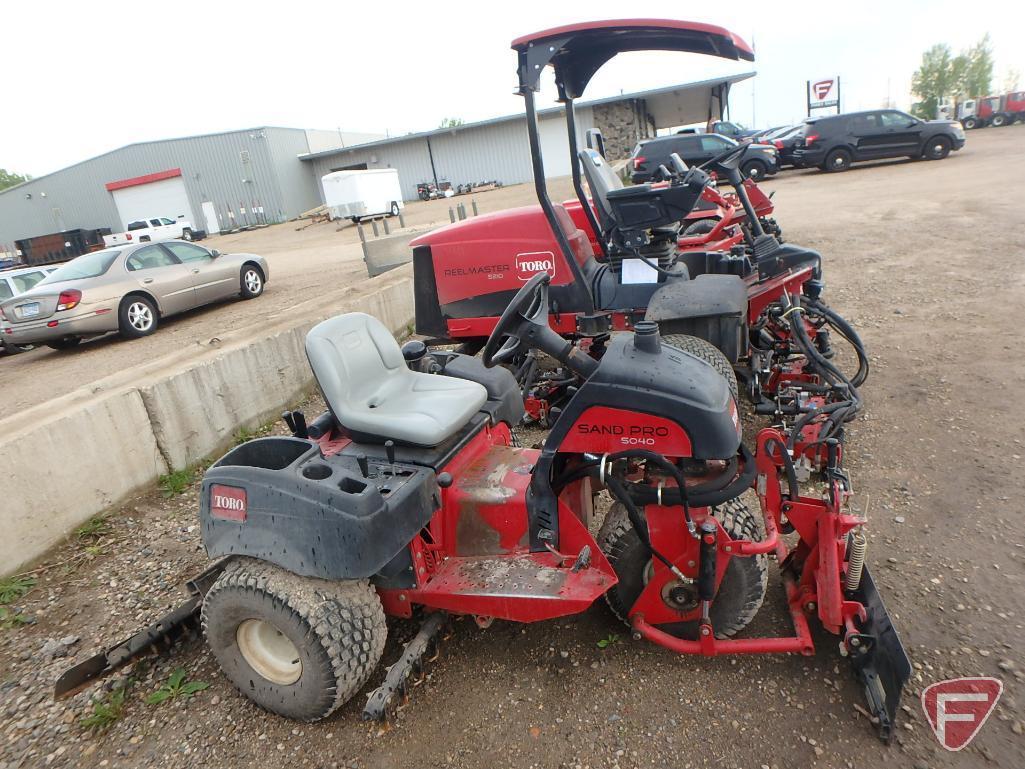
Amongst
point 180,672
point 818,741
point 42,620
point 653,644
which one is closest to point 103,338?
point 42,620

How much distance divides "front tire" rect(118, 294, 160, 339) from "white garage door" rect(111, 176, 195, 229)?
32.1 m

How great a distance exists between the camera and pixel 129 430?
13.0ft

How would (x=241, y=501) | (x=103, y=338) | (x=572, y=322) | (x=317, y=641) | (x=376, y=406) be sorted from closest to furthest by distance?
(x=317, y=641), (x=241, y=501), (x=376, y=406), (x=572, y=322), (x=103, y=338)

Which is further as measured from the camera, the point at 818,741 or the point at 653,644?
the point at 653,644

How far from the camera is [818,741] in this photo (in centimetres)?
214

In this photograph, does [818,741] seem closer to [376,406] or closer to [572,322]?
[376,406]

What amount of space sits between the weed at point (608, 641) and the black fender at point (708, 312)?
78.8 inches

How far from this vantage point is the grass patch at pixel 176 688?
262cm

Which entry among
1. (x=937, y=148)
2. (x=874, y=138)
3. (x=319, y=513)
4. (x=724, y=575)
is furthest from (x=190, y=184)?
(x=724, y=575)

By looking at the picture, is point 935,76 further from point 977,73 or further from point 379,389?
point 379,389

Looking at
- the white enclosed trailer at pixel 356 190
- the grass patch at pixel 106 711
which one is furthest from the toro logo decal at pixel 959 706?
the white enclosed trailer at pixel 356 190

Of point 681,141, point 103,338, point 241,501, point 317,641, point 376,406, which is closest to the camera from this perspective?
point 317,641

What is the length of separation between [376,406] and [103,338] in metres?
8.39

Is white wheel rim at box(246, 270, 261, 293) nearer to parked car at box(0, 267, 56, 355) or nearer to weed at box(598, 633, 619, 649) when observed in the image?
parked car at box(0, 267, 56, 355)
